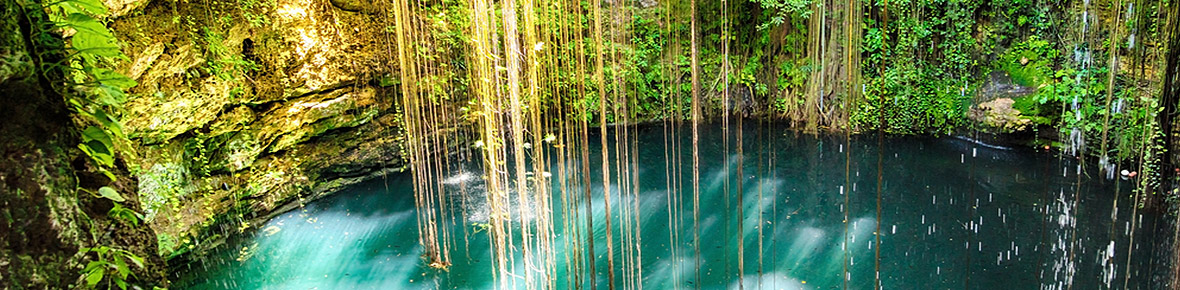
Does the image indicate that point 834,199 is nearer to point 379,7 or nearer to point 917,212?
point 917,212

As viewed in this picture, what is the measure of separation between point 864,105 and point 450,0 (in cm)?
471

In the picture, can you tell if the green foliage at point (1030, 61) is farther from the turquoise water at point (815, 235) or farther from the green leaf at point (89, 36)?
the green leaf at point (89, 36)

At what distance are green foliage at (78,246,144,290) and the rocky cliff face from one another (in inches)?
95.6

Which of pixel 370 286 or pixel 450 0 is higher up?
pixel 450 0

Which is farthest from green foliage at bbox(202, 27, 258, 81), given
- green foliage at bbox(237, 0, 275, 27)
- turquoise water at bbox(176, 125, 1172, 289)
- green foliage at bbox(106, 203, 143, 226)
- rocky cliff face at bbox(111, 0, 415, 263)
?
green foliage at bbox(106, 203, 143, 226)

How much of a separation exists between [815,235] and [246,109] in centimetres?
405

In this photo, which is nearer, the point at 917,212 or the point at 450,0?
the point at 917,212

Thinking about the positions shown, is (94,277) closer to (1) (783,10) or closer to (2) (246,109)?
(2) (246,109)

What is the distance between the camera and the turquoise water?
383cm

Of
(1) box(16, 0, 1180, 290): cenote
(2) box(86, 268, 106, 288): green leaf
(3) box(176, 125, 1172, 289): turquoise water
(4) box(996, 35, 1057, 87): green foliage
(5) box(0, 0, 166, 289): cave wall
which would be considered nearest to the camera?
(5) box(0, 0, 166, 289): cave wall

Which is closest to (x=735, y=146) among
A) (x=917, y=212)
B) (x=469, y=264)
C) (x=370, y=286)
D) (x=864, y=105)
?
(x=864, y=105)

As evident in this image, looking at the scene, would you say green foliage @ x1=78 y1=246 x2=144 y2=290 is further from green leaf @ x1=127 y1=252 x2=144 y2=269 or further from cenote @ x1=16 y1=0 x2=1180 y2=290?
cenote @ x1=16 y1=0 x2=1180 y2=290

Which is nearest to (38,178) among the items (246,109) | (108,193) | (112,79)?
(108,193)

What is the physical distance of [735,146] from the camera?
7.19 meters
